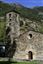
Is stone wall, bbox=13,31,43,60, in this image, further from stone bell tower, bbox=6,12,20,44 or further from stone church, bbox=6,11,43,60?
stone bell tower, bbox=6,12,20,44

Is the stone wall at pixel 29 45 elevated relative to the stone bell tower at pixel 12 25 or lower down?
lower down

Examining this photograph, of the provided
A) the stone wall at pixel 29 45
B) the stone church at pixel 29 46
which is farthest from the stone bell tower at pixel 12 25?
the stone wall at pixel 29 45

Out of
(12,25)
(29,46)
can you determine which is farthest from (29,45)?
(12,25)

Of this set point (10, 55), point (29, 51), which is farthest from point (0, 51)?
point (29, 51)

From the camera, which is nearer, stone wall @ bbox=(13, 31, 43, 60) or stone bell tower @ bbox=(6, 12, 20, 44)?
stone wall @ bbox=(13, 31, 43, 60)

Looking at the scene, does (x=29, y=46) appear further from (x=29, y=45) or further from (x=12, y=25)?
(x=12, y=25)

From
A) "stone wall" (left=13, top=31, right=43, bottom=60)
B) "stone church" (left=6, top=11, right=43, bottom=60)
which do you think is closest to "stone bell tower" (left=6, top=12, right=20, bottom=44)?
"stone church" (left=6, top=11, right=43, bottom=60)

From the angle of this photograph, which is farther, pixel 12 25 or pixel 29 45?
pixel 12 25

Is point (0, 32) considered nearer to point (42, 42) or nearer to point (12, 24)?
point (12, 24)

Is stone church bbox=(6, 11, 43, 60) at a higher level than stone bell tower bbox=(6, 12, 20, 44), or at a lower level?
lower

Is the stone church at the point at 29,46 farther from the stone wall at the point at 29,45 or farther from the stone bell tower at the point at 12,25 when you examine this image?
the stone bell tower at the point at 12,25

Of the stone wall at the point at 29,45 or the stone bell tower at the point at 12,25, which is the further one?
the stone bell tower at the point at 12,25

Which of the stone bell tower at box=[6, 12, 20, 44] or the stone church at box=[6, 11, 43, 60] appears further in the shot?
the stone bell tower at box=[6, 12, 20, 44]
